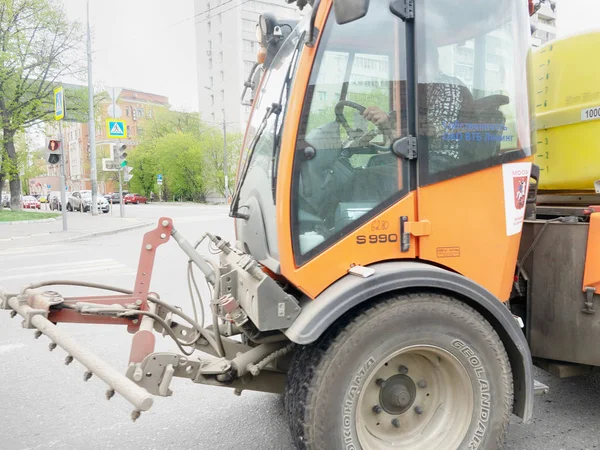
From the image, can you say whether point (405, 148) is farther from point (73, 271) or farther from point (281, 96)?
point (73, 271)

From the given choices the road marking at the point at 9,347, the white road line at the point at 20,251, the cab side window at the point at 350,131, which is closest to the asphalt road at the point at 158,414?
the road marking at the point at 9,347

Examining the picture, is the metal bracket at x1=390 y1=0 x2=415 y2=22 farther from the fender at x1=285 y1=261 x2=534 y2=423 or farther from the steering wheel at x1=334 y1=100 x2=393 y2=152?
the fender at x1=285 y1=261 x2=534 y2=423

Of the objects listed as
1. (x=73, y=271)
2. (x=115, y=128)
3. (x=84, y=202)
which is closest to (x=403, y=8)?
(x=73, y=271)

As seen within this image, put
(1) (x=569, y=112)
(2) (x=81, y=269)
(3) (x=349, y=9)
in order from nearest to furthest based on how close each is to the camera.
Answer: (3) (x=349, y=9), (1) (x=569, y=112), (2) (x=81, y=269)

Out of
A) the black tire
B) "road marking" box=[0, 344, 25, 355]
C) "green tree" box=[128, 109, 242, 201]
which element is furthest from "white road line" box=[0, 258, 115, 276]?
"green tree" box=[128, 109, 242, 201]

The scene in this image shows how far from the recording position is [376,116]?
8.04ft

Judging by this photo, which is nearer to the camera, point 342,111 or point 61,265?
point 342,111

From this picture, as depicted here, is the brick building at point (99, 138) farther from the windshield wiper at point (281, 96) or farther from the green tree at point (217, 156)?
the windshield wiper at point (281, 96)

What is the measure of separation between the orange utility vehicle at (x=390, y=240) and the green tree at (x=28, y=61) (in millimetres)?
27052

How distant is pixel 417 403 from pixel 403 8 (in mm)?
1989

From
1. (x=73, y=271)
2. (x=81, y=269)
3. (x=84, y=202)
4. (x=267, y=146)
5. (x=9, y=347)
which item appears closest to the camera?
(x=267, y=146)

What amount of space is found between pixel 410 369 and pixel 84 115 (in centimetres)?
3023

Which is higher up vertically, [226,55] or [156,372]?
[226,55]

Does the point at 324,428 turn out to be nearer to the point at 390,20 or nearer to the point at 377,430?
the point at 377,430
